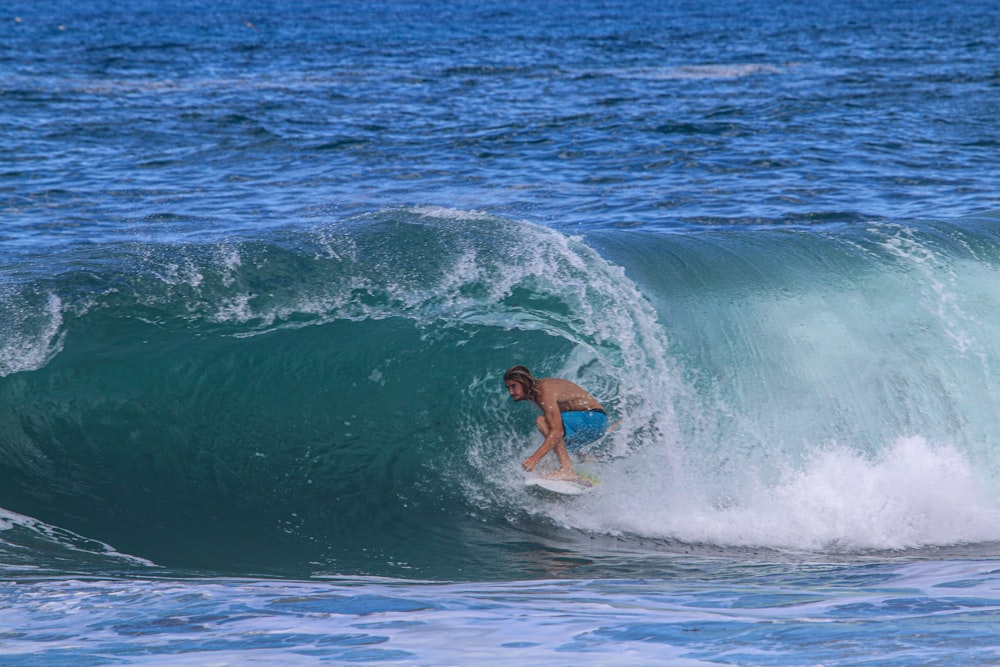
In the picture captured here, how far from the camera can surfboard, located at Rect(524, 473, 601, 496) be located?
8102 millimetres

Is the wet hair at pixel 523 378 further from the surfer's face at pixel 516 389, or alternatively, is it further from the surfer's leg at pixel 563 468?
the surfer's leg at pixel 563 468

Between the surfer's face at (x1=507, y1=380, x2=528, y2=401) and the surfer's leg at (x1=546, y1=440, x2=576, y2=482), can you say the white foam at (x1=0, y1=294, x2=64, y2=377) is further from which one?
the surfer's leg at (x1=546, y1=440, x2=576, y2=482)

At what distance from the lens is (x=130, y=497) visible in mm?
8508

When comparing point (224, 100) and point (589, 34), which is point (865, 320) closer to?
point (224, 100)

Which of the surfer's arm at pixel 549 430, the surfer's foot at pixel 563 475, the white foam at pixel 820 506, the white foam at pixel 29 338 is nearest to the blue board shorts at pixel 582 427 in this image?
the surfer's arm at pixel 549 430

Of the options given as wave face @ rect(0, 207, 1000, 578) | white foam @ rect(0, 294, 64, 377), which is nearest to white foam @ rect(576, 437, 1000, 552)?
wave face @ rect(0, 207, 1000, 578)

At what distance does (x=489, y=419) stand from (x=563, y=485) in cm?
133

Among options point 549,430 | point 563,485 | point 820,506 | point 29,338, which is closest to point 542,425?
point 549,430

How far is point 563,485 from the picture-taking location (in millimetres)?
8102

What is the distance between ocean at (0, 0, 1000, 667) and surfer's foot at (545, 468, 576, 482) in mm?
311

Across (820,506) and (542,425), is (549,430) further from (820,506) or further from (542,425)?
(820,506)

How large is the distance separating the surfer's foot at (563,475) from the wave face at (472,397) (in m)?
0.31

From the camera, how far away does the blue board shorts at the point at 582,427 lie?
26.8ft

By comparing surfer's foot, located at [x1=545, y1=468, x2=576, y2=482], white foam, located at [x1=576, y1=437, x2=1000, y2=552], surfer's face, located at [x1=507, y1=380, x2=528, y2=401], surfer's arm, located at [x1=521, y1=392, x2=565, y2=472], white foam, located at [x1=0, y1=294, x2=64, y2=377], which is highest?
white foam, located at [x1=0, y1=294, x2=64, y2=377]
